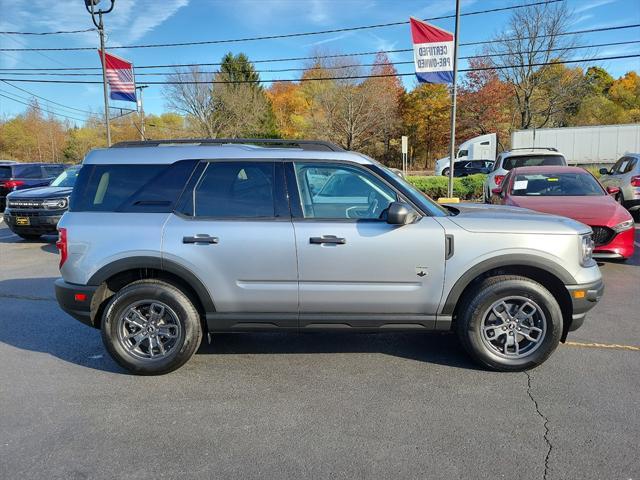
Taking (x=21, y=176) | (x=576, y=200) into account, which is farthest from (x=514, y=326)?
(x=21, y=176)

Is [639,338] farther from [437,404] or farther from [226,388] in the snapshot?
[226,388]

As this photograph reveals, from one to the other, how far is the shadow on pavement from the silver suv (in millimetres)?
477

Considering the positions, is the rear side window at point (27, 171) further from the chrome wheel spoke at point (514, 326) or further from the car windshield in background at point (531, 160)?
the chrome wheel spoke at point (514, 326)

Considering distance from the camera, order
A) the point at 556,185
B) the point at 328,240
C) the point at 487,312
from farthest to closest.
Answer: the point at 556,185
the point at 487,312
the point at 328,240

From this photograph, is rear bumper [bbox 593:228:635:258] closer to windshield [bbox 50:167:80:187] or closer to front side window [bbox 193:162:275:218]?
front side window [bbox 193:162:275:218]

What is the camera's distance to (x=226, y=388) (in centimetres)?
359

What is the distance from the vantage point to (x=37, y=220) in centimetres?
998

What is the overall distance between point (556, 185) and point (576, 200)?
2.75 ft

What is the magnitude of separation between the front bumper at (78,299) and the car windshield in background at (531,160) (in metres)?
10.9

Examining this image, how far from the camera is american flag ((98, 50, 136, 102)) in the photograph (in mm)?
20219

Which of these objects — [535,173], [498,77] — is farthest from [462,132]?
[535,173]

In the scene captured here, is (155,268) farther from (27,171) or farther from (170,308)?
(27,171)

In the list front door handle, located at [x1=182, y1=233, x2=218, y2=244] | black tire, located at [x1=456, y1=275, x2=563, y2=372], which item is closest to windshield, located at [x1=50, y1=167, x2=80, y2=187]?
front door handle, located at [x1=182, y1=233, x2=218, y2=244]

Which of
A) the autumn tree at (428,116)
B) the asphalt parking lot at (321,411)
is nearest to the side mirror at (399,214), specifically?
the asphalt parking lot at (321,411)
